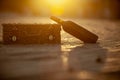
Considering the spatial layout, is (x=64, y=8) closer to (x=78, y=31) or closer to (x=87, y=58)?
(x=78, y=31)

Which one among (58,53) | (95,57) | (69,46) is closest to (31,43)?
(69,46)

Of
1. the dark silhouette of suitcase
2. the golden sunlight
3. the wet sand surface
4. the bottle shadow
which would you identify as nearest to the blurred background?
the golden sunlight

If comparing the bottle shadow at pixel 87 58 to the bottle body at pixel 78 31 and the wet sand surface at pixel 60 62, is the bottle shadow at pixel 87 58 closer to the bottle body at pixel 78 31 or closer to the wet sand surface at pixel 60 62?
the wet sand surface at pixel 60 62

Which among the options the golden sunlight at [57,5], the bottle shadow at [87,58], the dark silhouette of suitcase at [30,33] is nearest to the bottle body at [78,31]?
the dark silhouette of suitcase at [30,33]

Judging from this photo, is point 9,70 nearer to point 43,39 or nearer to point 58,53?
point 58,53

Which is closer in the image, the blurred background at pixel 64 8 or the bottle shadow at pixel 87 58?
the bottle shadow at pixel 87 58

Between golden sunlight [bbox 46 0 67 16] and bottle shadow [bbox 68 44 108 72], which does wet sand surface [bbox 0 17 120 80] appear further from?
golden sunlight [bbox 46 0 67 16]
